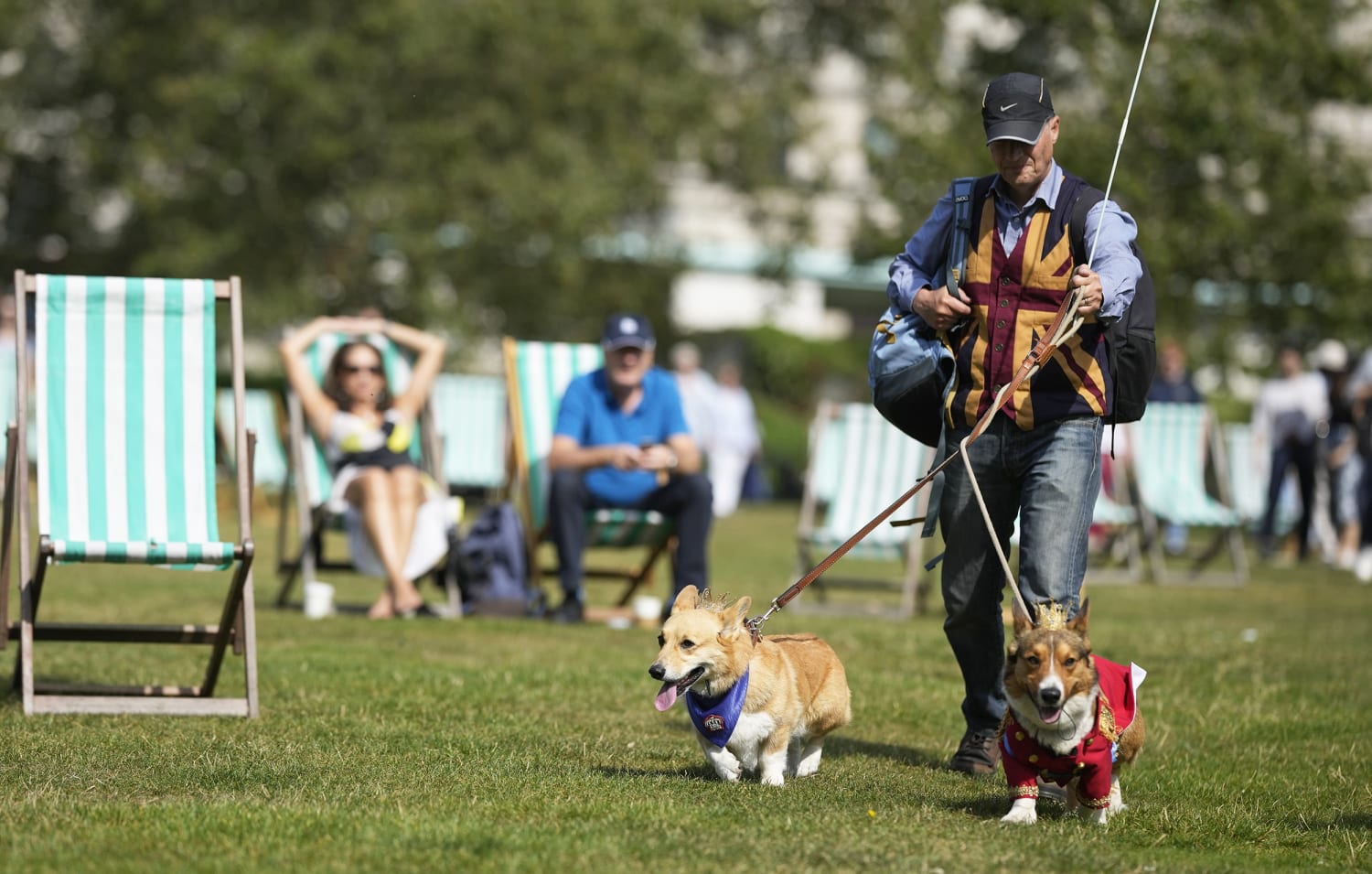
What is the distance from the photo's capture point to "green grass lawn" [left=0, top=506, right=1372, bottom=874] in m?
4.54

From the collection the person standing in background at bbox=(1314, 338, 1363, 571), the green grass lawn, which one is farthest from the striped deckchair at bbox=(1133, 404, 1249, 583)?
the green grass lawn

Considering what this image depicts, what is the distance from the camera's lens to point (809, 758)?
5895 millimetres

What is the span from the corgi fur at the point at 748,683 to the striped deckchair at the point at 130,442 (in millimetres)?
1960

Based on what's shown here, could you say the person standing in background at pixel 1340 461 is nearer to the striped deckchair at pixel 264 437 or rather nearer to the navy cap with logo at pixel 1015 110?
the striped deckchair at pixel 264 437

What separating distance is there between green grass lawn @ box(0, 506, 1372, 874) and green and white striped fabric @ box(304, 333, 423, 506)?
4.14 ft

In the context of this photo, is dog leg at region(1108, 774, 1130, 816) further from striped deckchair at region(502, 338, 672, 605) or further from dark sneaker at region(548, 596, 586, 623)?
dark sneaker at region(548, 596, 586, 623)

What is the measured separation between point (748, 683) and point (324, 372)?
6.32 m

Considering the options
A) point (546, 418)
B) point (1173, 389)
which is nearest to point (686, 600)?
point (546, 418)

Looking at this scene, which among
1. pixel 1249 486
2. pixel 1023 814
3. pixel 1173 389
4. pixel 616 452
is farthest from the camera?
pixel 1249 486

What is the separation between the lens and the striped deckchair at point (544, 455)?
10.4 m

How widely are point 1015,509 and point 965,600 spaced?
33 cm

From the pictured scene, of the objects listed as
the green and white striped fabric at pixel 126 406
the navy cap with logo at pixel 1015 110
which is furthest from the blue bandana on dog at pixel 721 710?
the green and white striped fabric at pixel 126 406

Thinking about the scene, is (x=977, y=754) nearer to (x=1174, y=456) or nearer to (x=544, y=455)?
(x=544, y=455)

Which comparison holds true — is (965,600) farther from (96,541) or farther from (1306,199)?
(1306,199)
